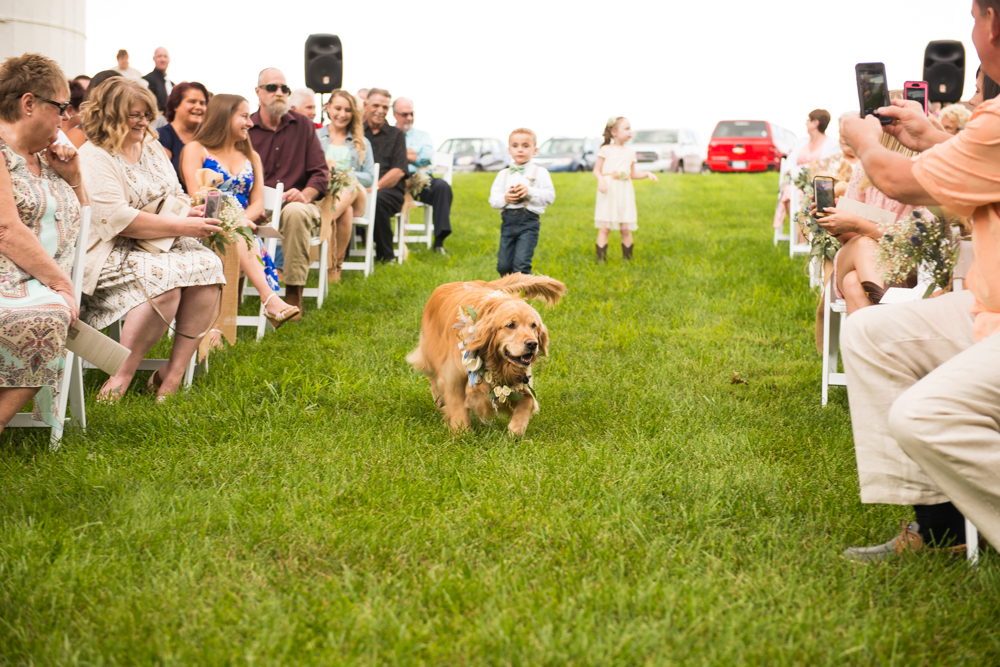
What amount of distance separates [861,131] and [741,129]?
2247 cm

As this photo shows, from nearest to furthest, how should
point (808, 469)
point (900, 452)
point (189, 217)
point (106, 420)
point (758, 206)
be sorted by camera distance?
1. point (900, 452)
2. point (808, 469)
3. point (106, 420)
4. point (189, 217)
5. point (758, 206)

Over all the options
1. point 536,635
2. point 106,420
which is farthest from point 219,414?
point 536,635

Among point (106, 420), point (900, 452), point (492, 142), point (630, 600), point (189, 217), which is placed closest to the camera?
point (630, 600)

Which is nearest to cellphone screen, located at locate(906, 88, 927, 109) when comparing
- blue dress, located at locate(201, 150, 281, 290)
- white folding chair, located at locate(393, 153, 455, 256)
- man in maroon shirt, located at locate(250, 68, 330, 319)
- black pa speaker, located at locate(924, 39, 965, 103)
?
blue dress, located at locate(201, 150, 281, 290)

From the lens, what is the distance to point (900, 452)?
242 cm

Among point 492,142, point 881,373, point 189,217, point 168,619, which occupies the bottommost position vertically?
point 168,619

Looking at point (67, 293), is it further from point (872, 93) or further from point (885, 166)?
point (872, 93)

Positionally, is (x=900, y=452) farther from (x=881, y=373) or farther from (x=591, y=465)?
(x=591, y=465)

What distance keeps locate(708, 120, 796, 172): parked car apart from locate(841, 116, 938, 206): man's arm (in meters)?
21.5

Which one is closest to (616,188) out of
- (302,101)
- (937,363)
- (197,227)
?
(302,101)

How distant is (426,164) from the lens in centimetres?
1058

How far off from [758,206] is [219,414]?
41.7ft

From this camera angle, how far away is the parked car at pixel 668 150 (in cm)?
2330

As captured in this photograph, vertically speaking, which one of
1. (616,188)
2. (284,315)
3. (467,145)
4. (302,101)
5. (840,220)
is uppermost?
(467,145)
